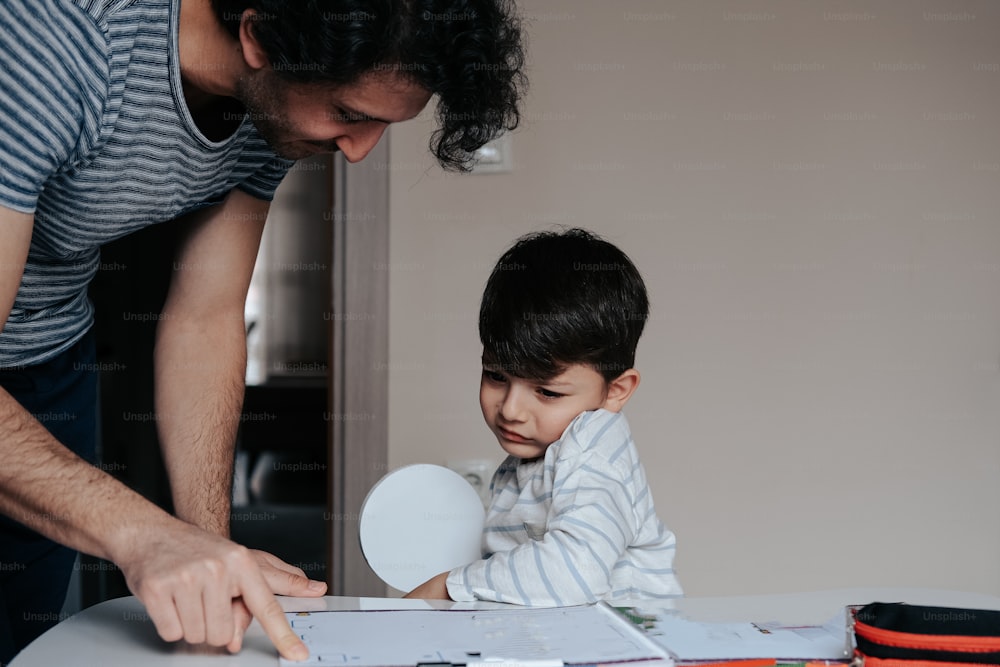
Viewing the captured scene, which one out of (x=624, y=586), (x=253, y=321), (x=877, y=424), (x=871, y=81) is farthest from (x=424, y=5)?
(x=253, y=321)

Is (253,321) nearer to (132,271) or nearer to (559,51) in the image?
(132,271)

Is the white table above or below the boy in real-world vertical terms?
below

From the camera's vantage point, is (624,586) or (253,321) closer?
(624,586)

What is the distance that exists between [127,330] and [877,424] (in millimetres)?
2518

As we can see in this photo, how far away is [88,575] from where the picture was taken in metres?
2.78

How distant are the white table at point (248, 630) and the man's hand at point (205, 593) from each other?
28mm

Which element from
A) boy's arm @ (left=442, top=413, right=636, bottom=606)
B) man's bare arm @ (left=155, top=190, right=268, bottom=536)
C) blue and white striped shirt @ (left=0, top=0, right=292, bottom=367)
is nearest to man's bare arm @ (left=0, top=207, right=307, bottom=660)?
blue and white striped shirt @ (left=0, top=0, right=292, bottom=367)

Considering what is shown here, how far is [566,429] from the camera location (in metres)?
1.14

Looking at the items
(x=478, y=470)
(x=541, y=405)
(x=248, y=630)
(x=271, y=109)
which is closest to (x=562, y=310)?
(x=541, y=405)

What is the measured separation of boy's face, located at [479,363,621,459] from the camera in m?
1.15

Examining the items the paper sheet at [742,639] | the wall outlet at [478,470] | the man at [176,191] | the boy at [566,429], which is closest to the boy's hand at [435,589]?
the boy at [566,429]

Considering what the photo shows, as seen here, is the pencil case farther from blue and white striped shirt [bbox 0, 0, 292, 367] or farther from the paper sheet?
blue and white striped shirt [bbox 0, 0, 292, 367]

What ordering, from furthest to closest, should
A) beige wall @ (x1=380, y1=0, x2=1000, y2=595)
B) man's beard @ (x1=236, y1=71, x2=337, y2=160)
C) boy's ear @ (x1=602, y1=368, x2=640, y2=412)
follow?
beige wall @ (x1=380, y1=0, x2=1000, y2=595), boy's ear @ (x1=602, y1=368, x2=640, y2=412), man's beard @ (x1=236, y1=71, x2=337, y2=160)

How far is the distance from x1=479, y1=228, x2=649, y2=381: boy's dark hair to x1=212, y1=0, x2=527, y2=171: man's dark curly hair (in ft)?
0.74
